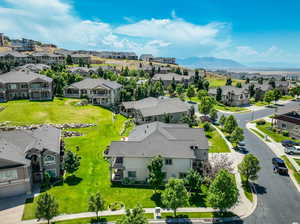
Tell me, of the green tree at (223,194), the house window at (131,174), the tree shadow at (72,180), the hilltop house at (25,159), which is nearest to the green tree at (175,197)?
the green tree at (223,194)

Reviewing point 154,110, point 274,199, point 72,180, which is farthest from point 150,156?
point 154,110

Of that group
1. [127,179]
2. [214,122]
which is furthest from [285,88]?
[127,179]

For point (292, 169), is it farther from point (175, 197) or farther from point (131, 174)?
point (131, 174)

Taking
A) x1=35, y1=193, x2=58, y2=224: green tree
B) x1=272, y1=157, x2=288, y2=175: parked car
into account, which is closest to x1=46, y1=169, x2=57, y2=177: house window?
x1=35, y1=193, x2=58, y2=224: green tree

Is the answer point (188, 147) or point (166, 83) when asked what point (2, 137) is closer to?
point (188, 147)

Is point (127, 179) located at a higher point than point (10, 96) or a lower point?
lower

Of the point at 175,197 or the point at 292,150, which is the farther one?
the point at 292,150

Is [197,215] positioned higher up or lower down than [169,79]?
lower down
